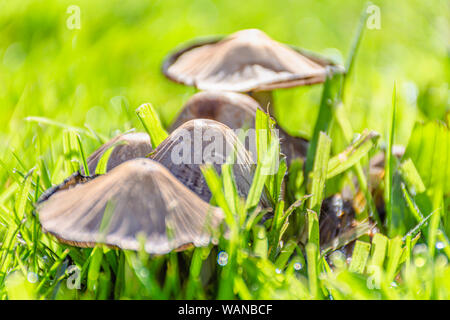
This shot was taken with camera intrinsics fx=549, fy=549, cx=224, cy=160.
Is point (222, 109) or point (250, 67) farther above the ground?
point (250, 67)

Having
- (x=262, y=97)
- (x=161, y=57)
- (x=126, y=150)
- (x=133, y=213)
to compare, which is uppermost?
(x=161, y=57)

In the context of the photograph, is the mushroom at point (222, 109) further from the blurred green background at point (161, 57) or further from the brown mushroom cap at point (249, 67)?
the blurred green background at point (161, 57)

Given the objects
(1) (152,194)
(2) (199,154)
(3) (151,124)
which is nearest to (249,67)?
(3) (151,124)

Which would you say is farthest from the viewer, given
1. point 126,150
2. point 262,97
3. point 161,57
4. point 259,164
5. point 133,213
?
point 161,57

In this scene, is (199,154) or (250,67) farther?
(250,67)

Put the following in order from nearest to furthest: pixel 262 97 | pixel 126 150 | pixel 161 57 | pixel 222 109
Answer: pixel 126 150 < pixel 222 109 < pixel 262 97 < pixel 161 57

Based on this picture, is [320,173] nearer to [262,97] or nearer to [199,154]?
[199,154]

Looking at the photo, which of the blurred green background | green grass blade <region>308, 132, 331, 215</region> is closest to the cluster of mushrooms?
green grass blade <region>308, 132, 331, 215</region>

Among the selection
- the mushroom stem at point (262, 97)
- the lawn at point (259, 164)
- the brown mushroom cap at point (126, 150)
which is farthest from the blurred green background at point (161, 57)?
the brown mushroom cap at point (126, 150)
